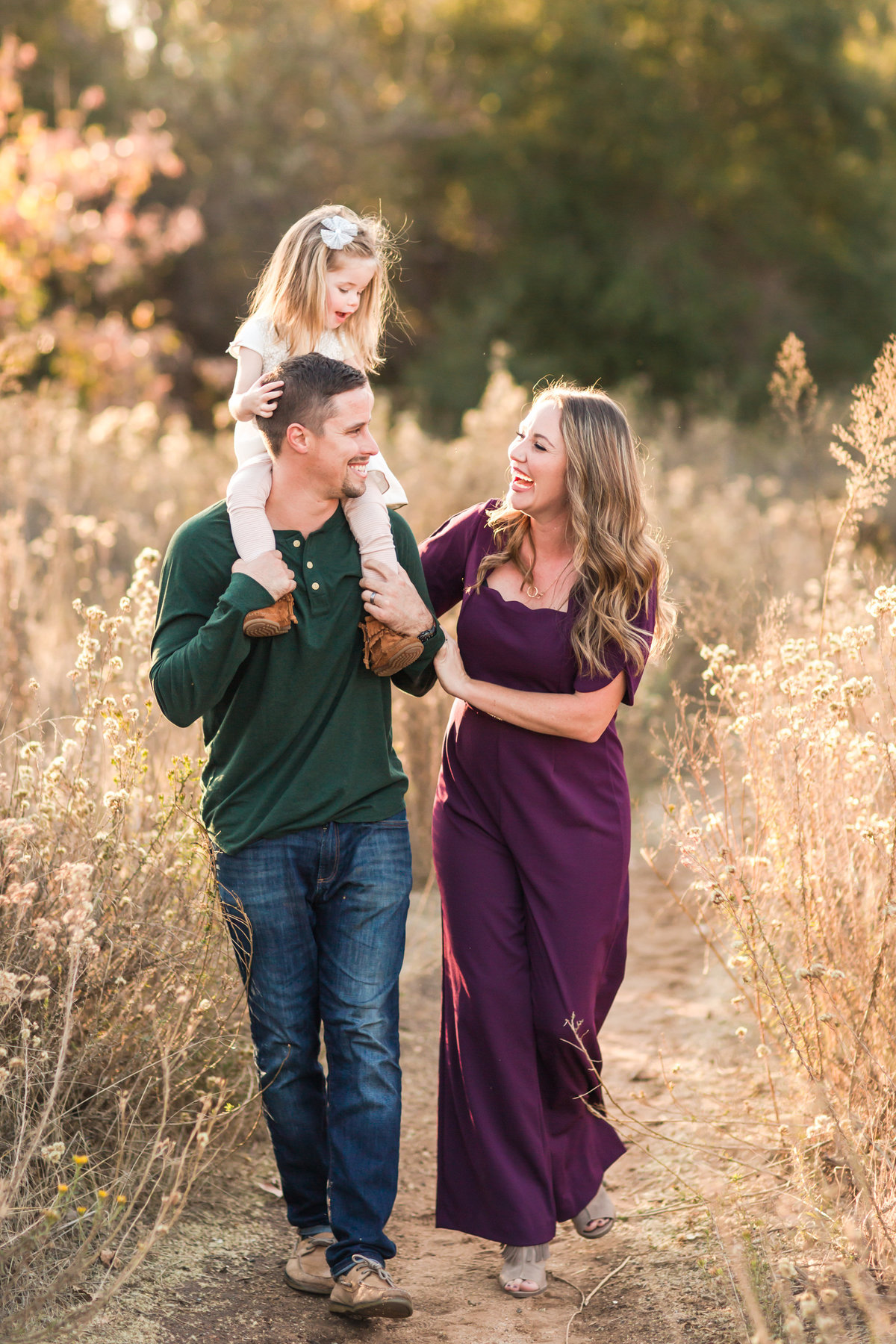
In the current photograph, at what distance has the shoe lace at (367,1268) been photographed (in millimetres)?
2854

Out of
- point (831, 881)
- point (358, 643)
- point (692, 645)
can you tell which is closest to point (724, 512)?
point (692, 645)

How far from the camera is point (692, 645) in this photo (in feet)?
24.2

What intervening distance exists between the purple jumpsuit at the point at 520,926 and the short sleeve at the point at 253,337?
0.97 m

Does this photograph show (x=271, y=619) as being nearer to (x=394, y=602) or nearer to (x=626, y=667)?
(x=394, y=602)

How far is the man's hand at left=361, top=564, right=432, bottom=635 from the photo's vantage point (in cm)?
295

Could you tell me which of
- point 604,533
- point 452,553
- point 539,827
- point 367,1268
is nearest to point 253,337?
point 452,553

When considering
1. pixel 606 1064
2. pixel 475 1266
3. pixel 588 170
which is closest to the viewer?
pixel 475 1266

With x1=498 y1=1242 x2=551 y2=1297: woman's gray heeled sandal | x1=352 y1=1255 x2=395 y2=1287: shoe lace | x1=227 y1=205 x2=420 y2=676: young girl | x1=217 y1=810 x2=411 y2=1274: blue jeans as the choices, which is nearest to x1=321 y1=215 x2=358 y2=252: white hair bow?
x1=227 y1=205 x2=420 y2=676: young girl

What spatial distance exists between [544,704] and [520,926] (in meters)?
0.56

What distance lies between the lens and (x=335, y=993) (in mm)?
2984

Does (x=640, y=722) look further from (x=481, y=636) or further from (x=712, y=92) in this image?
(x=712, y=92)

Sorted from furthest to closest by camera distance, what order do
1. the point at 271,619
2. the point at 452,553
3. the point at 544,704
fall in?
the point at 452,553 → the point at 544,704 → the point at 271,619

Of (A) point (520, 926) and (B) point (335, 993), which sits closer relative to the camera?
(B) point (335, 993)

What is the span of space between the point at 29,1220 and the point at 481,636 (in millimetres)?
1646
